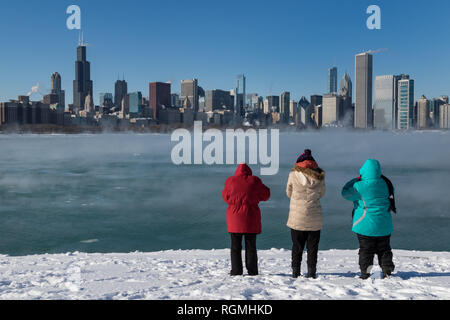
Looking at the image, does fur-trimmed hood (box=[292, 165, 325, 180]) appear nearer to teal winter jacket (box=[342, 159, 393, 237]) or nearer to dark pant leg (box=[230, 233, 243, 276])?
teal winter jacket (box=[342, 159, 393, 237])

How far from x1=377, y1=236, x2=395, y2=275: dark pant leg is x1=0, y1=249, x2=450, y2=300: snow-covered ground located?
16 cm

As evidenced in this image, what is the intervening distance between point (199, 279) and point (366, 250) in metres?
2.27

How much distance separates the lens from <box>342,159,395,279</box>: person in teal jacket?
17.1ft

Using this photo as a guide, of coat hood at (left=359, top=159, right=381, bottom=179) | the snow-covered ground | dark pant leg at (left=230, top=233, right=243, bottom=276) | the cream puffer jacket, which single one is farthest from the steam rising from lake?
coat hood at (left=359, top=159, right=381, bottom=179)

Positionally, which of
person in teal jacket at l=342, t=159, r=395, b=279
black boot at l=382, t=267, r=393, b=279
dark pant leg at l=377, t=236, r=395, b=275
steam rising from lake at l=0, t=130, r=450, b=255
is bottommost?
steam rising from lake at l=0, t=130, r=450, b=255

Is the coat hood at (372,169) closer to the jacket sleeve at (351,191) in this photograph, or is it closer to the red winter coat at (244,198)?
the jacket sleeve at (351,191)

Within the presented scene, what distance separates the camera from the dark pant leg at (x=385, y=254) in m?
5.43

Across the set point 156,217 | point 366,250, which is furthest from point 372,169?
point 156,217

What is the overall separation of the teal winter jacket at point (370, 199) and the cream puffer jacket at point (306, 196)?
355 mm

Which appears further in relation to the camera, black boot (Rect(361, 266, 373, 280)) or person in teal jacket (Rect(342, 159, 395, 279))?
black boot (Rect(361, 266, 373, 280))

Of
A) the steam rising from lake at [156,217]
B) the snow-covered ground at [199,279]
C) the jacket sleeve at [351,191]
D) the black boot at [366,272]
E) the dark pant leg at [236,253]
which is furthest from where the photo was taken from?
the steam rising from lake at [156,217]

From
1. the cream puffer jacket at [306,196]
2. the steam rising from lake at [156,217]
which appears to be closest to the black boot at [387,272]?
the cream puffer jacket at [306,196]
